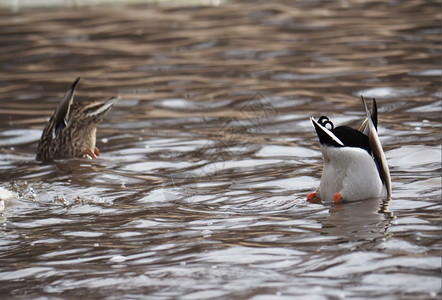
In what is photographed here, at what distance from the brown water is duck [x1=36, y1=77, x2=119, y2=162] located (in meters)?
0.20

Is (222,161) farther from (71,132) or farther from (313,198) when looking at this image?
(313,198)

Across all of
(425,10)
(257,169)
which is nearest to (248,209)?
(257,169)

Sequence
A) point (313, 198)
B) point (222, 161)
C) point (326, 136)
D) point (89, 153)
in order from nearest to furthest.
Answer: point (326, 136) < point (313, 198) < point (222, 161) < point (89, 153)

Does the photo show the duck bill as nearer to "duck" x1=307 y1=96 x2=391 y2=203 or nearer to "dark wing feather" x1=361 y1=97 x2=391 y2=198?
"duck" x1=307 y1=96 x2=391 y2=203

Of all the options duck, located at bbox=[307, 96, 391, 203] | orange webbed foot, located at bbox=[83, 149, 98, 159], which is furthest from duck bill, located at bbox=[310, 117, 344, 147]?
orange webbed foot, located at bbox=[83, 149, 98, 159]

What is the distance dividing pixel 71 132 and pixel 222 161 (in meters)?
1.67

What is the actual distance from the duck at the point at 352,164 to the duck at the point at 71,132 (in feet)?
10.1

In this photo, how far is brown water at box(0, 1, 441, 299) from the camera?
16.5 feet

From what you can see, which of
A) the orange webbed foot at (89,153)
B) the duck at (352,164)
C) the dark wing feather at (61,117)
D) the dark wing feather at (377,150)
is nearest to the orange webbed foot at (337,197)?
the duck at (352,164)

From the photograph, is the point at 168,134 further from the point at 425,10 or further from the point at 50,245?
the point at 425,10

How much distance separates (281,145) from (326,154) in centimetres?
239

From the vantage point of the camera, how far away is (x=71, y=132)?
8938 millimetres

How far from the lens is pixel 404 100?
33.6 feet

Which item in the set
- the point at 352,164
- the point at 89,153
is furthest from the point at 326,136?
the point at 89,153
